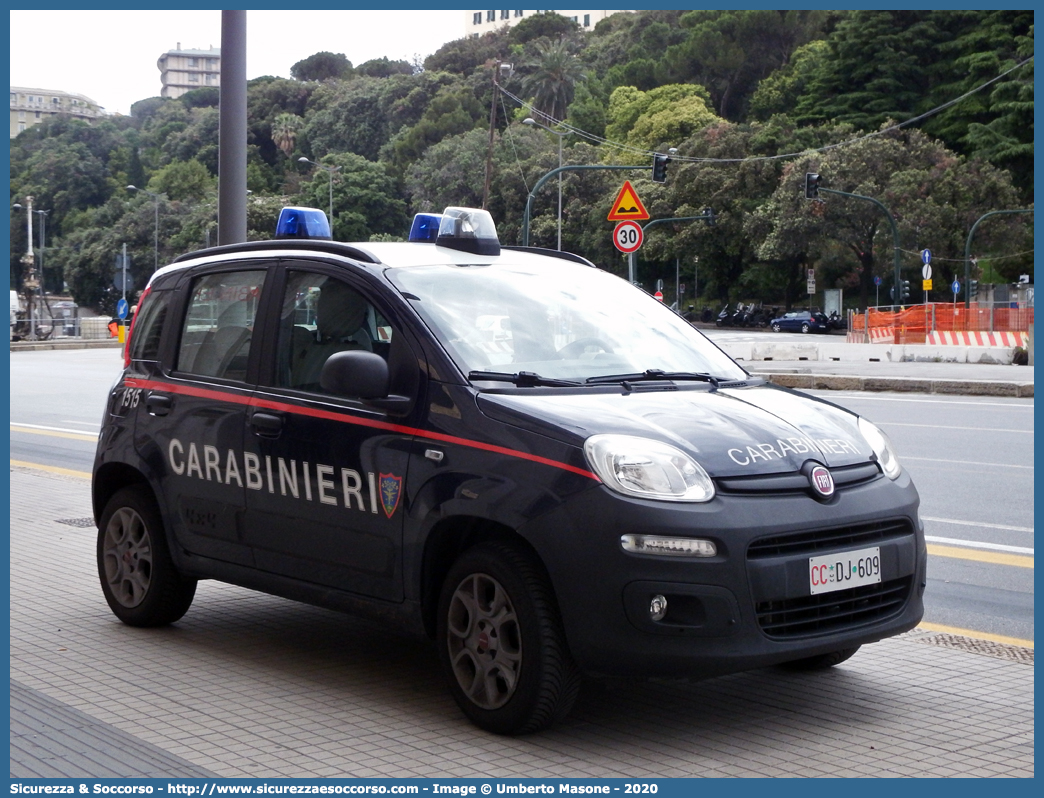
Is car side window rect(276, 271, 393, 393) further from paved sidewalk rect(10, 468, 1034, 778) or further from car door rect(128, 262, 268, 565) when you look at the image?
paved sidewalk rect(10, 468, 1034, 778)

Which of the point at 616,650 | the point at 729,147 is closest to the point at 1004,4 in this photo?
the point at 729,147

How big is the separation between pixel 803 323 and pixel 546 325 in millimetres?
65236

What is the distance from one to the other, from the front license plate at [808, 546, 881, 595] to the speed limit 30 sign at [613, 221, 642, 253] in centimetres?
1547

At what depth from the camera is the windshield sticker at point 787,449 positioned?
4.57 m

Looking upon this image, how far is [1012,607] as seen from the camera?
6.95 metres

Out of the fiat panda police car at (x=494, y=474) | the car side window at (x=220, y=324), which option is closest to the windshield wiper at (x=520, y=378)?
the fiat panda police car at (x=494, y=474)

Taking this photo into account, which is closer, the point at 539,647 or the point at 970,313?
the point at 539,647

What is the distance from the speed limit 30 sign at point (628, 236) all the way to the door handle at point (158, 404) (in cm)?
1423

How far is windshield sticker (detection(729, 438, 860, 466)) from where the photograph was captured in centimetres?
457

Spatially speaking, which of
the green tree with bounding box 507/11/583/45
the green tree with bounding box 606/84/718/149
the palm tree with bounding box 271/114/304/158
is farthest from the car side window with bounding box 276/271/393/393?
the green tree with bounding box 507/11/583/45

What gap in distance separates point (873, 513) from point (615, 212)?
621 inches

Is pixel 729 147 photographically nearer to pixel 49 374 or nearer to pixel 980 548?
pixel 49 374

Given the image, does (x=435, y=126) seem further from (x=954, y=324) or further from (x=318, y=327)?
(x=318, y=327)

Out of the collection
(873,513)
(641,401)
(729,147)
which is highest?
(729,147)
